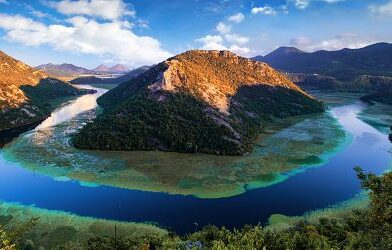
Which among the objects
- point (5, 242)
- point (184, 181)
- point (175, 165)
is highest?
point (5, 242)

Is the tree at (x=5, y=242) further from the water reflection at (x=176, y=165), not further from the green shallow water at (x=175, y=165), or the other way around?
the water reflection at (x=176, y=165)

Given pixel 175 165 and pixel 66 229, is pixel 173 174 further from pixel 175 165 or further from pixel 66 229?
pixel 66 229

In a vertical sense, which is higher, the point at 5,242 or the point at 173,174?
the point at 5,242

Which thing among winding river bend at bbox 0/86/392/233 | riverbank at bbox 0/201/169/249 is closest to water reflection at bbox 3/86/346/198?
winding river bend at bbox 0/86/392/233

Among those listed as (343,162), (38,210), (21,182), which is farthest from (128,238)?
(343,162)

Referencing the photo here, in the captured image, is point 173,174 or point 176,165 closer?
point 173,174

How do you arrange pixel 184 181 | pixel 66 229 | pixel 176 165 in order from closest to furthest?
pixel 66 229 < pixel 184 181 < pixel 176 165

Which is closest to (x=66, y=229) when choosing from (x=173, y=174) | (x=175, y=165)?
(x=173, y=174)

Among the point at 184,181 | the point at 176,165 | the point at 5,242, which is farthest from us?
the point at 176,165
